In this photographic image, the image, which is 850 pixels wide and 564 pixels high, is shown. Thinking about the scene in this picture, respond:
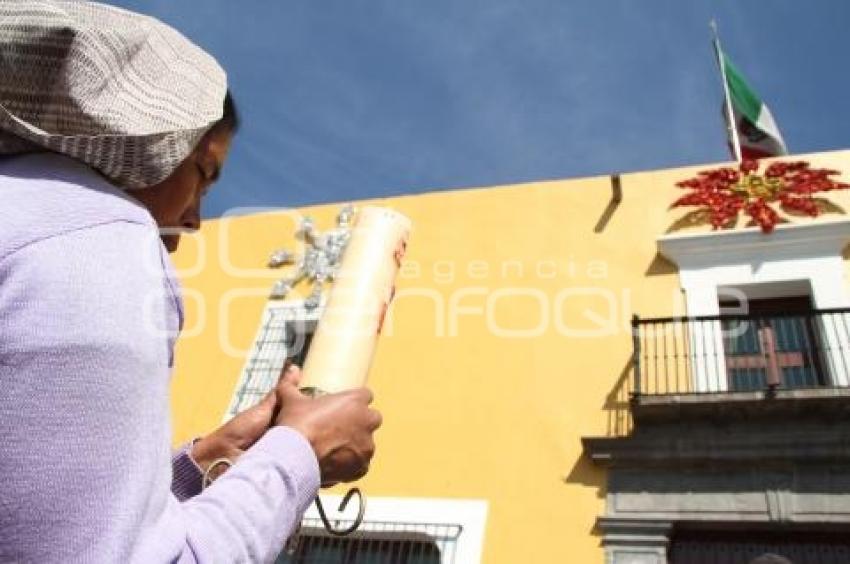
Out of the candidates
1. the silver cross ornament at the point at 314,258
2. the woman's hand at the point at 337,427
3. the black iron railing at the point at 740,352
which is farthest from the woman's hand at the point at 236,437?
the silver cross ornament at the point at 314,258

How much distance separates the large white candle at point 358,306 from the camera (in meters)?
1.51

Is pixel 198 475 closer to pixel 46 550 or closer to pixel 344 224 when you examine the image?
pixel 46 550

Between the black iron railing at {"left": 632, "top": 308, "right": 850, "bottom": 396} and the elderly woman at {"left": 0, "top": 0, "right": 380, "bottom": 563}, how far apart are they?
21.4 ft

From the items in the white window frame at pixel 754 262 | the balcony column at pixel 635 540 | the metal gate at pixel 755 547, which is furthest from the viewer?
the white window frame at pixel 754 262

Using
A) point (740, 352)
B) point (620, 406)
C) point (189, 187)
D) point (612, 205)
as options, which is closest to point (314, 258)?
point (612, 205)

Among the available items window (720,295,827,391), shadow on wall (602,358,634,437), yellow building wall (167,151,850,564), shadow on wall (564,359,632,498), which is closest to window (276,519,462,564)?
yellow building wall (167,151,850,564)

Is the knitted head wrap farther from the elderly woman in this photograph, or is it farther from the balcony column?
the balcony column

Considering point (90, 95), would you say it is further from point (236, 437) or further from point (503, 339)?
point (503, 339)

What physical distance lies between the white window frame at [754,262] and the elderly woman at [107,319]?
722 centimetres

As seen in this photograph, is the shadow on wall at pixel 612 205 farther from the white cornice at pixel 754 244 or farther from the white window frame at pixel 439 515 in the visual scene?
the white window frame at pixel 439 515

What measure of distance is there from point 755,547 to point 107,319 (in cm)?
692

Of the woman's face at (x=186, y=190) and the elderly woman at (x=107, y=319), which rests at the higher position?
the woman's face at (x=186, y=190)

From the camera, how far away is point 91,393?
0.76 metres

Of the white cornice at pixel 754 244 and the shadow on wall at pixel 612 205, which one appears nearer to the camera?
the white cornice at pixel 754 244
